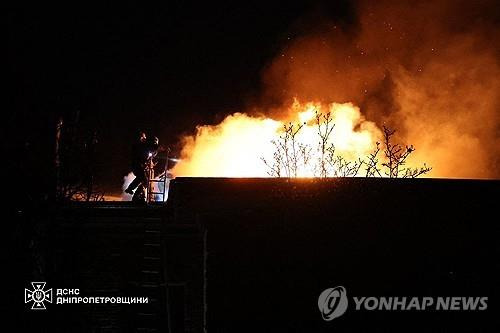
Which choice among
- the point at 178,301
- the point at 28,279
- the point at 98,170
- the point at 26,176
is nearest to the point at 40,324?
the point at 28,279

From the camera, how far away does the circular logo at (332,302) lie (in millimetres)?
5828

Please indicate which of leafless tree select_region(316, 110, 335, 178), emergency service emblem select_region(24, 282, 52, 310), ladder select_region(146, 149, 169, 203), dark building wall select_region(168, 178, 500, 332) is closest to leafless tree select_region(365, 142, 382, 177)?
leafless tree select_region(316, 110, 335, 178)

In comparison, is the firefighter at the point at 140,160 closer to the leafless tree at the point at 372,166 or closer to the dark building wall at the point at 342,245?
the dark building wall at the point at 342,245

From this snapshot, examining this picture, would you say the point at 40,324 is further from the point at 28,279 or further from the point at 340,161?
the point at 340,161

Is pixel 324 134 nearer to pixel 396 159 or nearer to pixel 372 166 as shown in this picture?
pixel 372 166

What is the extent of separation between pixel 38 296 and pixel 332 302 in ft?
13.9

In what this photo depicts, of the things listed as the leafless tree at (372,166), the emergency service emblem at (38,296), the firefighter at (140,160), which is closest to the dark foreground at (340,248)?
the emergency service emblem at (38,296)

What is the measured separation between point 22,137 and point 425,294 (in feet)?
29.2

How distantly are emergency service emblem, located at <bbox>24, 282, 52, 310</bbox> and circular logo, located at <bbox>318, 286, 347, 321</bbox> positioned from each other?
154 inches

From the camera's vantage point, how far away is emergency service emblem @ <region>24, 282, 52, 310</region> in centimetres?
659

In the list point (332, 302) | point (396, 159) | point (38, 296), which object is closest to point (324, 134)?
point (396, 159)

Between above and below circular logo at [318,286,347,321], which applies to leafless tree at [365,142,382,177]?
above

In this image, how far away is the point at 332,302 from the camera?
5.85 metres

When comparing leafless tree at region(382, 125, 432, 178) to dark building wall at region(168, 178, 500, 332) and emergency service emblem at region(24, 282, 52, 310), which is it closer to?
dark building wall at region(168, 178, 500, 332)
